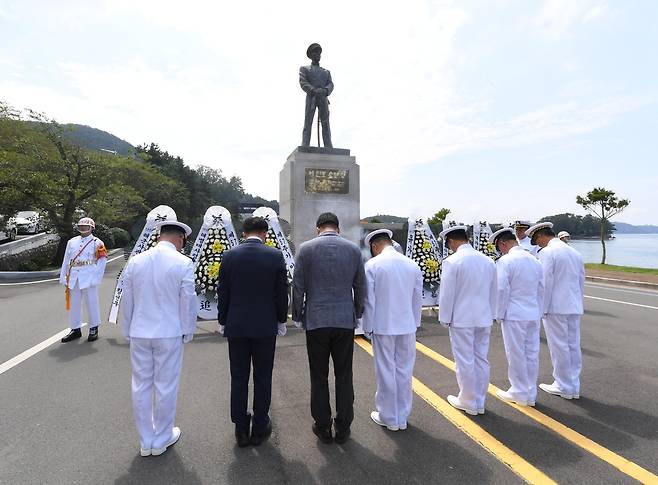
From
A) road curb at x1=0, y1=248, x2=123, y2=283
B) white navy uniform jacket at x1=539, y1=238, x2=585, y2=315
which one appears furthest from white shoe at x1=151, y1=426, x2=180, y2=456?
road curb at x1=0, y1=248, x2=123, y2=283

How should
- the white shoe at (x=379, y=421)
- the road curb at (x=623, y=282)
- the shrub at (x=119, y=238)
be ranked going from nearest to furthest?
the white shoe at (x=379, y=421) < the road curb at (x=623, y=282) < the shrub at (x=119, y=238)

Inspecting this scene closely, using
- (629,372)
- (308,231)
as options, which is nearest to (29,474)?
(629,372)

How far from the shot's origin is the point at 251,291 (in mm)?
3053

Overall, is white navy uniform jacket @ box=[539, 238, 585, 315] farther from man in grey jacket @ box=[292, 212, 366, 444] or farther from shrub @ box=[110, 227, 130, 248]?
shrub @ box=[110, 227, 130, 248]

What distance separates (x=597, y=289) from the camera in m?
12.6

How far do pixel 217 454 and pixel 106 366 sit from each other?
2.82 metres

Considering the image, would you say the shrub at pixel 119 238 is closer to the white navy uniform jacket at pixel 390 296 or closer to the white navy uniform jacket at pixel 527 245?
the white navy uniform jacket at pixel 527 245

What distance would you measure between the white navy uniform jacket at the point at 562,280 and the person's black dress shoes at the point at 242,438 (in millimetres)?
3305

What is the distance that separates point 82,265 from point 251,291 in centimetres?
479

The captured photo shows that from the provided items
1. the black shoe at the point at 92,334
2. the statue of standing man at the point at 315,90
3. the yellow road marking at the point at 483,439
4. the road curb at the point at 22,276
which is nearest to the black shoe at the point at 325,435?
the yellow road marking at the point at 483,439

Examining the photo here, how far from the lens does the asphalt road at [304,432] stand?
2.65 metres

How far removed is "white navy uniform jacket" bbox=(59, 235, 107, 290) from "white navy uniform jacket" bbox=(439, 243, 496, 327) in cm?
558

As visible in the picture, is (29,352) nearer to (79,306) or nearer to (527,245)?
(79,306)

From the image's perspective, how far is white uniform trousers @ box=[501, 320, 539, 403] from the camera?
12.3 feet
